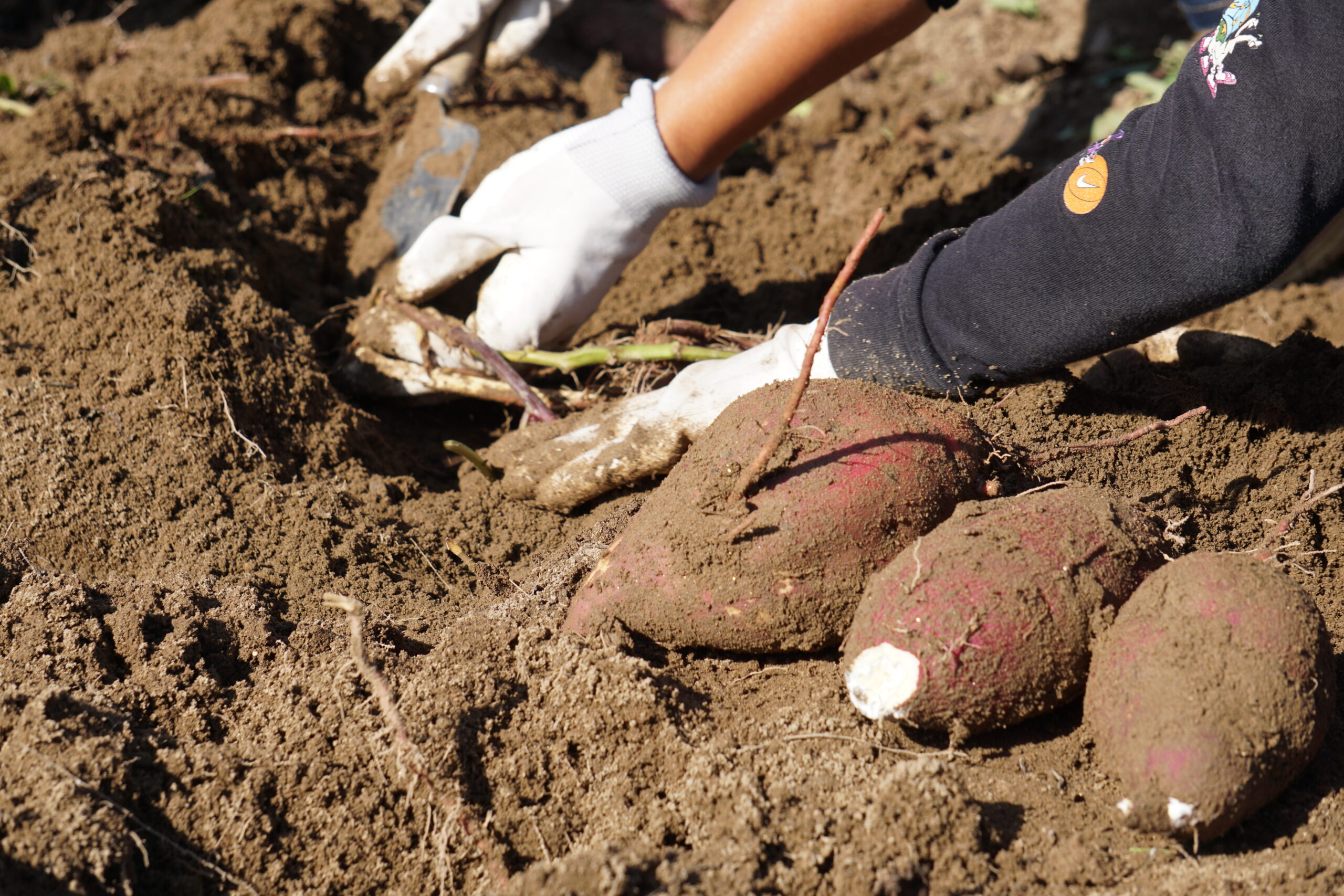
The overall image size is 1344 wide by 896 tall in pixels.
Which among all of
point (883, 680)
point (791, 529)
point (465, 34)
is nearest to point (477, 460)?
point (791, 529)

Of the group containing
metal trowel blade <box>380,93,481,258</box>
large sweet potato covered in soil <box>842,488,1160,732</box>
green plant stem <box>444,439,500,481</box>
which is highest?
metal trowel blade <box>380,93,481,258</box>

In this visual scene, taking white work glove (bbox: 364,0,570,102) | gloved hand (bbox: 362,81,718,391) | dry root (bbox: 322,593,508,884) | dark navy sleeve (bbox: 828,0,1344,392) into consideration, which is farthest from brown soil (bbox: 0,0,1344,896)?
white work glove (bbox: 364,0,570,102)

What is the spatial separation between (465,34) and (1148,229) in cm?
236

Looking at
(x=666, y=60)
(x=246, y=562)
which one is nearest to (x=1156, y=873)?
(x=246, y=562)

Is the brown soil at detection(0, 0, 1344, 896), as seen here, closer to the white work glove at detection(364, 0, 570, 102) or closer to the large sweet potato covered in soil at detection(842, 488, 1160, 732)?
the large sweet potato covered in soil at detection(842, 488, 1160, 732)

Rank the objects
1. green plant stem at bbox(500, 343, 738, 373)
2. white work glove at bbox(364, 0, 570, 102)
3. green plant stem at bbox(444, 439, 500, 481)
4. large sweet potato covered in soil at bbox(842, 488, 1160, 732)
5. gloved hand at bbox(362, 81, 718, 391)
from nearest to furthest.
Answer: large sweet potato covered in soil at bbox(842, 488, 1160, 732), green plant stem at bbox(444, 439, 500, 481), green plant stem at bbox(500, 343, 738, 373), gloved hand at bbox(362, 81, 718, 391), white work glove at bbox(364, 0, 570, 102)

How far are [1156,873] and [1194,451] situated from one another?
2.72ft

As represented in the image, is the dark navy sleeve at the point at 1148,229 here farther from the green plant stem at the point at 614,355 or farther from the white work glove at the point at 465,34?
the white work glove at the point at 465,34

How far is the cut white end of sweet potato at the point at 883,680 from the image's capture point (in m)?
1.19

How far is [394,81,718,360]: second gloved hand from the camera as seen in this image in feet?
7.27

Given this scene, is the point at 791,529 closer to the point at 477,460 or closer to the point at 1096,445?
the point at 1096,445

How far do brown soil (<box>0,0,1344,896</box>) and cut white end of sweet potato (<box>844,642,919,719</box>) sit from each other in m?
0.06

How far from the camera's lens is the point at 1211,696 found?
1091 mm

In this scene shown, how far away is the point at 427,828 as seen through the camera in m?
1.13
